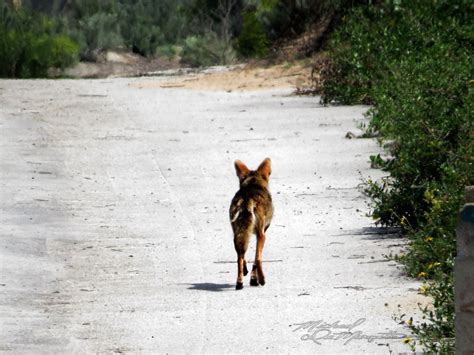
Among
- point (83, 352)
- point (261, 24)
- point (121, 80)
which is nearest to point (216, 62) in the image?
point (261, 24)

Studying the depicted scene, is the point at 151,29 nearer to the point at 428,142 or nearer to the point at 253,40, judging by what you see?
the point at 253,40

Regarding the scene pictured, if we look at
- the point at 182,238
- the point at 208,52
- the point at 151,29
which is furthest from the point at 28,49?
the point at 182,238

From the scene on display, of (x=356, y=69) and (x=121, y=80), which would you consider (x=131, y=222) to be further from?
(x=121, y=80)

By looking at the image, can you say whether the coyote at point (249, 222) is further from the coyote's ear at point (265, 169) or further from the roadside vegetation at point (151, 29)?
the roadside vegetation at point (151, 29)

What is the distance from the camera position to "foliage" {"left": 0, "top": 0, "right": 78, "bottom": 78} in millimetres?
40938

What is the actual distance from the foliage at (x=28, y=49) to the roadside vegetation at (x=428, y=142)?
48.6 ft

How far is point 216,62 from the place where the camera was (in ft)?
145

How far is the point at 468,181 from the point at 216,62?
32101 mm

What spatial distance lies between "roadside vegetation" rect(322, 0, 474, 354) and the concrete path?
45 cm

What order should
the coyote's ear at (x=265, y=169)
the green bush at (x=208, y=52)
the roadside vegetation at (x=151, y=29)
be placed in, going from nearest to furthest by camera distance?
the coyote's ear at (x=265, y=169) < the roadside vegetation at (x=151, y=29) < the green bush at (x=208, y=52)

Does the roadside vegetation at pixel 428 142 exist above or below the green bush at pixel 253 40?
above

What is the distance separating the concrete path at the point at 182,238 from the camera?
1040 cm

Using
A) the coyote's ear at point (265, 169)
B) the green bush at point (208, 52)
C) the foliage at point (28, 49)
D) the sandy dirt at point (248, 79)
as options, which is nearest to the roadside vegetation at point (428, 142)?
the coyote's ear at point (265, 169)

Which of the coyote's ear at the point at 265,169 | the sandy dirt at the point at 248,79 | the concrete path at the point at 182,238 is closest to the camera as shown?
the concrete path at the point at 182,238
